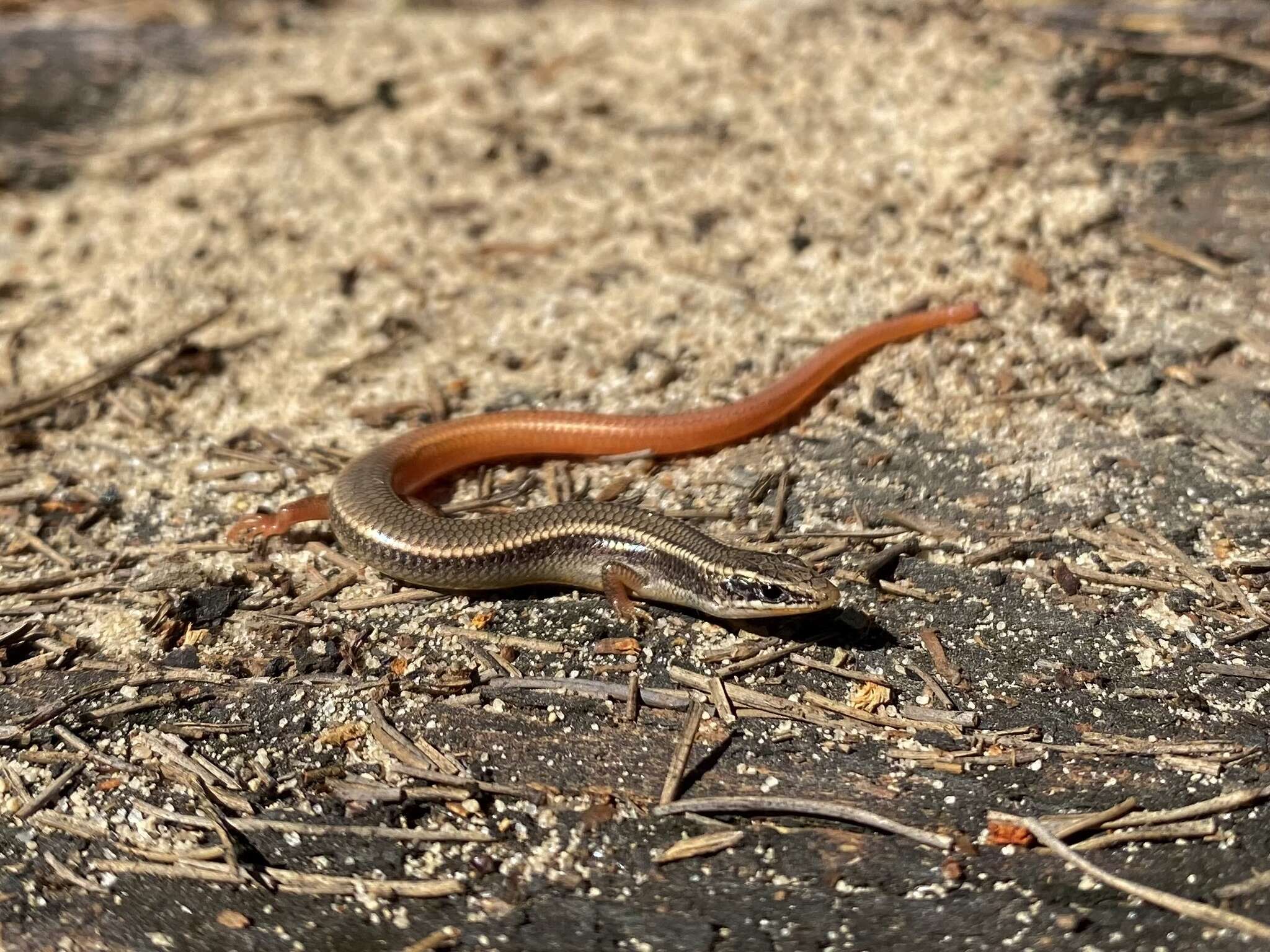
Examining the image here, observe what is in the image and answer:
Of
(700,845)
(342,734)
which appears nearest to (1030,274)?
(700,845)

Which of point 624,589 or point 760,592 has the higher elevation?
point 760,592

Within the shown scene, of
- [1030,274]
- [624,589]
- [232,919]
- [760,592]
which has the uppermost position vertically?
[1030,274]

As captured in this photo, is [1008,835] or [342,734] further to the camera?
[342,734]

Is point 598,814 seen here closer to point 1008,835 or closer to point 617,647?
point 617,647

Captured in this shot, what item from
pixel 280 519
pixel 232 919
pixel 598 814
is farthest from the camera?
pixel 280 519

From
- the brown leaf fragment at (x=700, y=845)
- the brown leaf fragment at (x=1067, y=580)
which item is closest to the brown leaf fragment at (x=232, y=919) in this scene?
the brown leaf fragment at (x=700, y=845)

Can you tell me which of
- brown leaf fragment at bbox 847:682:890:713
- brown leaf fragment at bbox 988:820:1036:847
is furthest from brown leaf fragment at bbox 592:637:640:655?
brown leaf fragment at bbox 988:820:1036:847

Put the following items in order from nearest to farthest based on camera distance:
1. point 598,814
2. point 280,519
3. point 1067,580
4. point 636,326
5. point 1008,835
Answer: point 1008,835
point 598,814
point 1067,580
point 280,519
point 636,326

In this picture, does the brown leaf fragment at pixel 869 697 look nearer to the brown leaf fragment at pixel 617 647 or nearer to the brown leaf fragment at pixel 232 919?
the brown leaf fragment at pixel 617 647
